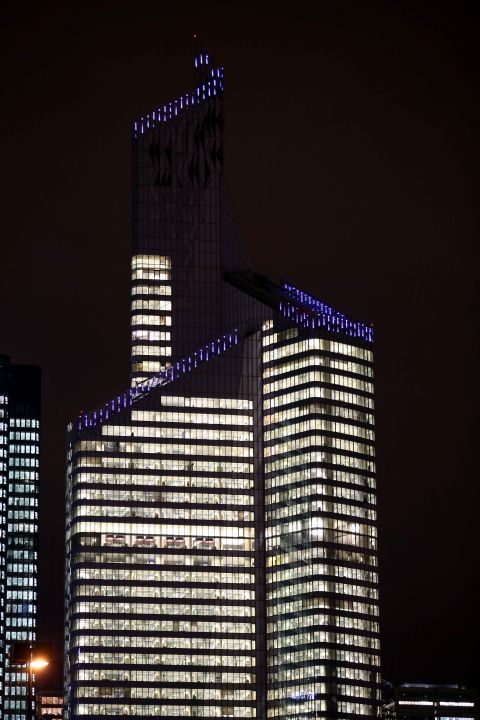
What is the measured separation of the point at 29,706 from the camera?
246 feet

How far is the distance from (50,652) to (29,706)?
4135 millimetres

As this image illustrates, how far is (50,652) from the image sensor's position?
237 ft
